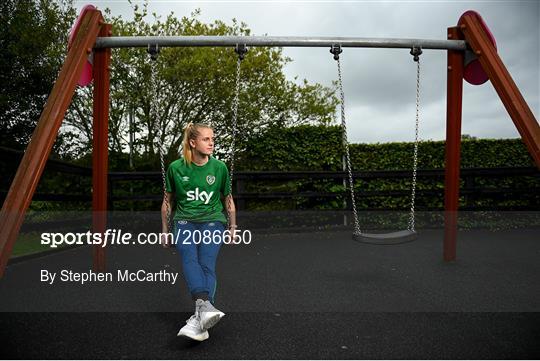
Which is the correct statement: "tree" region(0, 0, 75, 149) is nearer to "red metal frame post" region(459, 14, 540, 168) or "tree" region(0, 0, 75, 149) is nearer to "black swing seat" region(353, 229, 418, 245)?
"black swing seat" region(353, 229, 418, 245)

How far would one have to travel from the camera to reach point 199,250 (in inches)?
111

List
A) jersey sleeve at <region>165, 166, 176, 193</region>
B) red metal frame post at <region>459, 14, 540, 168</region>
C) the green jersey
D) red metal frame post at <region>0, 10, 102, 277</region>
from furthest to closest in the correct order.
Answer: red metal frame post at <region>459, 14, 540, 168</region> → jersey sleeve at <region>165, 166, 176, 193</region> → the green jersey → red metal frame post at <region>0, 10, 102, 277</region>

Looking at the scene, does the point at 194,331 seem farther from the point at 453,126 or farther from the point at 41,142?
the point at 453,126

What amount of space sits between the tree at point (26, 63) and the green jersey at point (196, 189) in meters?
7.98

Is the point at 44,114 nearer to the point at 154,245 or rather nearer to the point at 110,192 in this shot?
the point at 154,245

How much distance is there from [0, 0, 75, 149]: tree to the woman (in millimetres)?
8012

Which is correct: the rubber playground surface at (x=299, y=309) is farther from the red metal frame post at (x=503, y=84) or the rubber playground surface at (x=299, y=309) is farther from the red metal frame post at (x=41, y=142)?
the red metal frame post at (x=503, y=84)

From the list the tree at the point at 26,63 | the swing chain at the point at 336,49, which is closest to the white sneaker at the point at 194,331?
the swing chain at the point at 336,49

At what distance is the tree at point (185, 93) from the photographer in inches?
384

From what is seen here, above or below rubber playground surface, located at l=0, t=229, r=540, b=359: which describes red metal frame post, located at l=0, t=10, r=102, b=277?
above

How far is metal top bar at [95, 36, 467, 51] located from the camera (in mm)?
4281

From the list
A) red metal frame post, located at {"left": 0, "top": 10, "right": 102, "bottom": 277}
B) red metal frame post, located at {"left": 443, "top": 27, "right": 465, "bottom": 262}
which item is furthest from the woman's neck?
red metal frame post, located at {"left": 443, "top": 27, "right": 465, "bottom": 262}

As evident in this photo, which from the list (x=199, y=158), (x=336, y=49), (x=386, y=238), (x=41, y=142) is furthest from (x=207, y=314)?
(x=336, y=49)

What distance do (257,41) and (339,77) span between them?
0.89 metres
